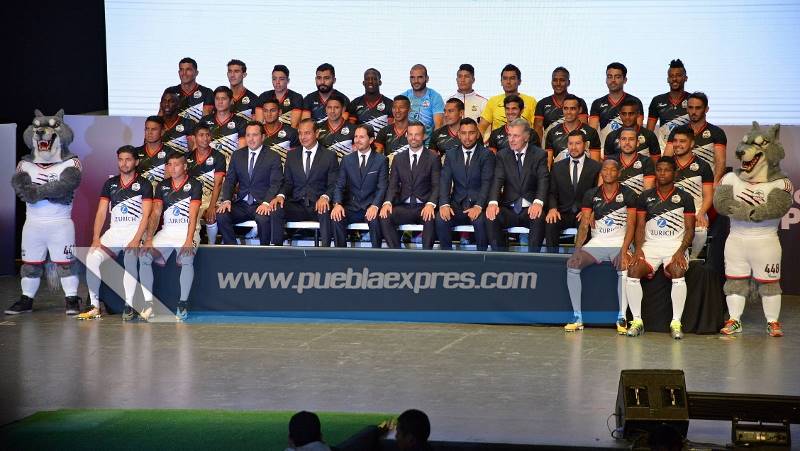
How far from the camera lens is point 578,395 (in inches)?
304

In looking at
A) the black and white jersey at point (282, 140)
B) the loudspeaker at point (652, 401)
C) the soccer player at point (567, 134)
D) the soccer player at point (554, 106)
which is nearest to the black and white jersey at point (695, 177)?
the soccer player at point (567, 134)

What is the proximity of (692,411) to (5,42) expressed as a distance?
35.3 feet

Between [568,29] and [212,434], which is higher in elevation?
[568,29]

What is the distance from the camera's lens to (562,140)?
11.9 meters

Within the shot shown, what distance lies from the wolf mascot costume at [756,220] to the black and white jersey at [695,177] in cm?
63

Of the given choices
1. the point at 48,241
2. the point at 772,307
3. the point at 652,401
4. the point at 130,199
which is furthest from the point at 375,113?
the point at 652,401

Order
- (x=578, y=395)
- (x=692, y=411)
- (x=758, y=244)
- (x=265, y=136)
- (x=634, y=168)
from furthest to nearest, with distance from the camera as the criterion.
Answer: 1. (x=265, y=136)
2. (x=634, y=168)
3. (x=758, y=244)
4. (x=578, y=395)
5. (x=692, y=411)

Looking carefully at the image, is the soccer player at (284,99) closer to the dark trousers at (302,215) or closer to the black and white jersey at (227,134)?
the black and white jersey at (227,134)

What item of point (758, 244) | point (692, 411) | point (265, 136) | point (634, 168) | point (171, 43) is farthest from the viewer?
point (171, 43)

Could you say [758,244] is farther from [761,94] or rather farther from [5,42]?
[5,42]

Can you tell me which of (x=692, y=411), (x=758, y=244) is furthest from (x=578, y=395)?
(x=758, y=244)

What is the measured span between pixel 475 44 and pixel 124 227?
4.75 metres

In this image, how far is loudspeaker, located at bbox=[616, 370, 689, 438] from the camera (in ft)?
20.1

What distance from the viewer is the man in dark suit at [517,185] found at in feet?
36.8
